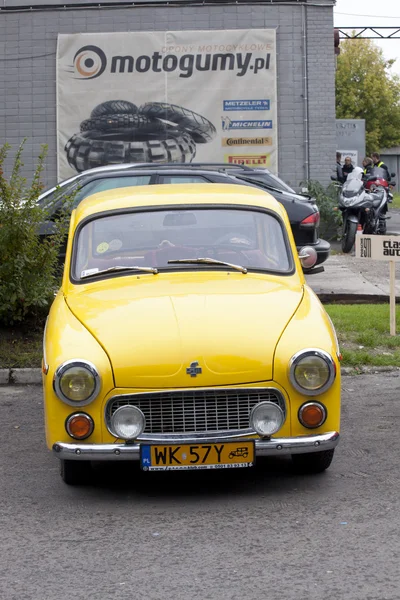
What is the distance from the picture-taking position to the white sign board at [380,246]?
10031mm

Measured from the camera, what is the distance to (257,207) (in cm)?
676

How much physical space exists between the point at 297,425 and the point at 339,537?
0.73 meters

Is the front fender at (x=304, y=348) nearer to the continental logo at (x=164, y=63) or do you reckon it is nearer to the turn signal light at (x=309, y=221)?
the turn signal light at (x=309, y=221)

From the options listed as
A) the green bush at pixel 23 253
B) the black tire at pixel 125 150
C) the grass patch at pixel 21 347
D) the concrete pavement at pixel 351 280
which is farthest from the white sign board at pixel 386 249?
the black tire at pixel 125 150

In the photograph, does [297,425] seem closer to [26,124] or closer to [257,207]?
[257,207]

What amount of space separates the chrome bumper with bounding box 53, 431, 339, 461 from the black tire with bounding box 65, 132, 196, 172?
595 inches

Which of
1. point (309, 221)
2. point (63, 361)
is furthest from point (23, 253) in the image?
point (309, 221)

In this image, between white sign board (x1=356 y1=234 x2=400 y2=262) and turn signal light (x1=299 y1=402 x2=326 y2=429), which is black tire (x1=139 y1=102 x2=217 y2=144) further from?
turn signal light (x1=299 y1=402 x2=326 y2=429)

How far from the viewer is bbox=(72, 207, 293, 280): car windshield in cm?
644

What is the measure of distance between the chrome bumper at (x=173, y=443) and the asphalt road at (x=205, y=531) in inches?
11.3

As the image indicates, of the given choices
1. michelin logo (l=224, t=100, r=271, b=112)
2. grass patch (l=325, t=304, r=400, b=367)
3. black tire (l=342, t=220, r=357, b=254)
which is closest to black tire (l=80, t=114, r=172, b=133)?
michelin logo (l=224, t=100, r=271, b=112)

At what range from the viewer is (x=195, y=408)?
527cm

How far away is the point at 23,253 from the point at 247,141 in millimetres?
11298

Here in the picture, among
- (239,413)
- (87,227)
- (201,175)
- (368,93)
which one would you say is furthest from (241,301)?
(368,93)
